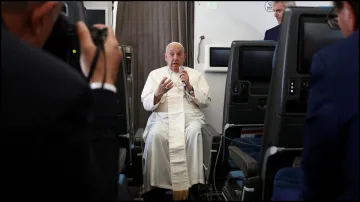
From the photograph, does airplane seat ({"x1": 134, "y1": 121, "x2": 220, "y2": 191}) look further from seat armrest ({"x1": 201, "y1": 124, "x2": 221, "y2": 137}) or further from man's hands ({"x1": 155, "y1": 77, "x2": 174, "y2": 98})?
man's hands ({"x1": 155, "y1": 77, "x2": 174, "y2": 98})

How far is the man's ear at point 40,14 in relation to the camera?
20.8 inches

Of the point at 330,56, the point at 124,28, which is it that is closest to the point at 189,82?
the point at 124,28

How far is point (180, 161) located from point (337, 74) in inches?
59.1

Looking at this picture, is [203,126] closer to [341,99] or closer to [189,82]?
[189,82]

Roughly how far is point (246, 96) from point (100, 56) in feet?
4.53

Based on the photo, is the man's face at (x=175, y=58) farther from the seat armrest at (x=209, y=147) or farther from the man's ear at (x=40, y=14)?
the man's ear at (x=40, y=14)

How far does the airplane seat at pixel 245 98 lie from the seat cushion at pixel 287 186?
0.46 metres

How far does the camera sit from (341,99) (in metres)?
0.54

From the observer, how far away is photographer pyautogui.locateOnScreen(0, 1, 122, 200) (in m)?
0.48

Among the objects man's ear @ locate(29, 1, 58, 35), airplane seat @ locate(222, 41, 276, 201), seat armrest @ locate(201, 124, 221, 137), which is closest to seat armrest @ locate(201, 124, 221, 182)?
seat armrest @ locate(201, 124, 221, 137)

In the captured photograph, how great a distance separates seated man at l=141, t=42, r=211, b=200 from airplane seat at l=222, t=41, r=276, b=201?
203 mm

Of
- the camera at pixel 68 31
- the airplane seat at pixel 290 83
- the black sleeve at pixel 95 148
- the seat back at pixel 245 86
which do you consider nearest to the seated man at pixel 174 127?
the seat back at pixel 245 86

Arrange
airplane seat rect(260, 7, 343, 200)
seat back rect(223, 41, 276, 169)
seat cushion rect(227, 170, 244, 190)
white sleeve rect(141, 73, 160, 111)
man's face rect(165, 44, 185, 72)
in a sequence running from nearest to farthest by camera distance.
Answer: airplane seat rect(260, 7, 343, 200)
seat cushion rect(227, 170, 244, 190)
seat back rect(223, 41, 276, 169)
man's face rect(165, 44, 185, 72)
white sleeve rect(141, 73, 160, 111)

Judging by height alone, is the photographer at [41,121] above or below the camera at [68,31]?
below
